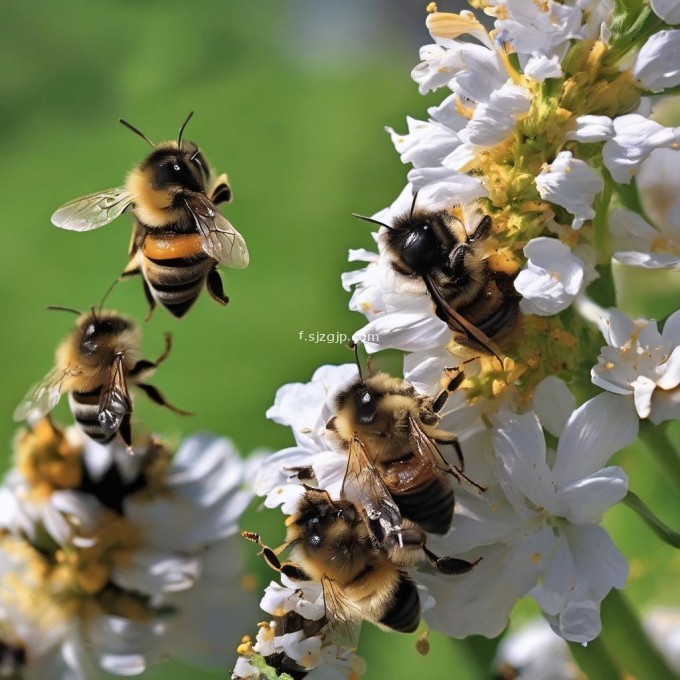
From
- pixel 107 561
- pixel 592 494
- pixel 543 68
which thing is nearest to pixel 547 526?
pixel 592 494

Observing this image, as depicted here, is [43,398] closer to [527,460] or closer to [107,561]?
[107,561]

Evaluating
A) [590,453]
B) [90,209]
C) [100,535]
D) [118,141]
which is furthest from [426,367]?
[118,141]

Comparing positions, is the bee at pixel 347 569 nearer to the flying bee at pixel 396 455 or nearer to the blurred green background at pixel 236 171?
the flying bee at pixel 396 455

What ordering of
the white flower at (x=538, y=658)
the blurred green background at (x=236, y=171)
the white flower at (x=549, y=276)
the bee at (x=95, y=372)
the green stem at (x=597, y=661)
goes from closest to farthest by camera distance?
the white flower at (x=549, y=276)
the green stem at (x=597, y=661)
the bee at (x=95, y=372)
the white flower at (x=538, y=658)
the blurred green background at (x=236, y=171)

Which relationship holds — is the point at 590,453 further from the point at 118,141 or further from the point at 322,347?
the point at 118,141

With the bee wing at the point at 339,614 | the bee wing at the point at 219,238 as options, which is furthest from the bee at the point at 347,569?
the bee wing at the point at 219,238

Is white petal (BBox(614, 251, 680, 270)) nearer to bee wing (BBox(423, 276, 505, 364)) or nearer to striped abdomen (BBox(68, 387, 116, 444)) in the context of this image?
bee wing (BBox(423, 276, 505, 364))
